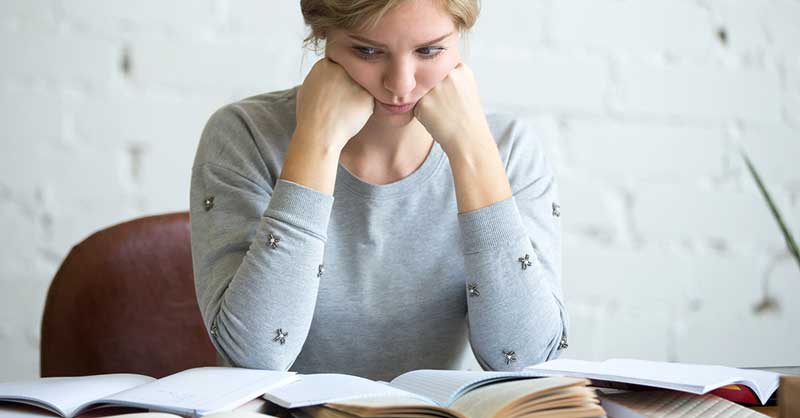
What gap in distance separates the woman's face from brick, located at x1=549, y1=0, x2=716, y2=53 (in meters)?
0.65

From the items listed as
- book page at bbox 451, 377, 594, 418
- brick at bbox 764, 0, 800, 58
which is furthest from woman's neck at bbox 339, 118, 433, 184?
brick at bbox 764, 0, 800, 58

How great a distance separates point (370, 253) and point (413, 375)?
335 millimetres

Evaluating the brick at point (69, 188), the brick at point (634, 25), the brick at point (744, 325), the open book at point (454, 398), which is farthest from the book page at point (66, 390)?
the brick at point (744, 325)

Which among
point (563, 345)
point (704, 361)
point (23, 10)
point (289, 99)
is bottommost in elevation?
point (704, 361)

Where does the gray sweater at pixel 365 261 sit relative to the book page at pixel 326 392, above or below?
above

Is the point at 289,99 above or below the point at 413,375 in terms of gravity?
above

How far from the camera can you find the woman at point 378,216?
97 cm

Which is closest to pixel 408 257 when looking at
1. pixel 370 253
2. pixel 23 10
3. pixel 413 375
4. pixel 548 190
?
pixel 370 253

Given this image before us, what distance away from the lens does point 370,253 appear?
1.13 meters

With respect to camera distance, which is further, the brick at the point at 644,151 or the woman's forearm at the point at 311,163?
the brick at the point at 644,151

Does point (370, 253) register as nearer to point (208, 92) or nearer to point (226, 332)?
point (226, 332)

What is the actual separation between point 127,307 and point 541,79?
0.84m

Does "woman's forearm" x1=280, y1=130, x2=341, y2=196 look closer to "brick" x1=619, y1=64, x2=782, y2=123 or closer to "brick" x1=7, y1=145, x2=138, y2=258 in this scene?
"brick" x1=7, y1=145, x2=138, y2=258

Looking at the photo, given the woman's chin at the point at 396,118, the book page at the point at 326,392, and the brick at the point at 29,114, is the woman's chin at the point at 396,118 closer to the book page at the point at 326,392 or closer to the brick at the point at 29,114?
the book page at the point at 326,392
